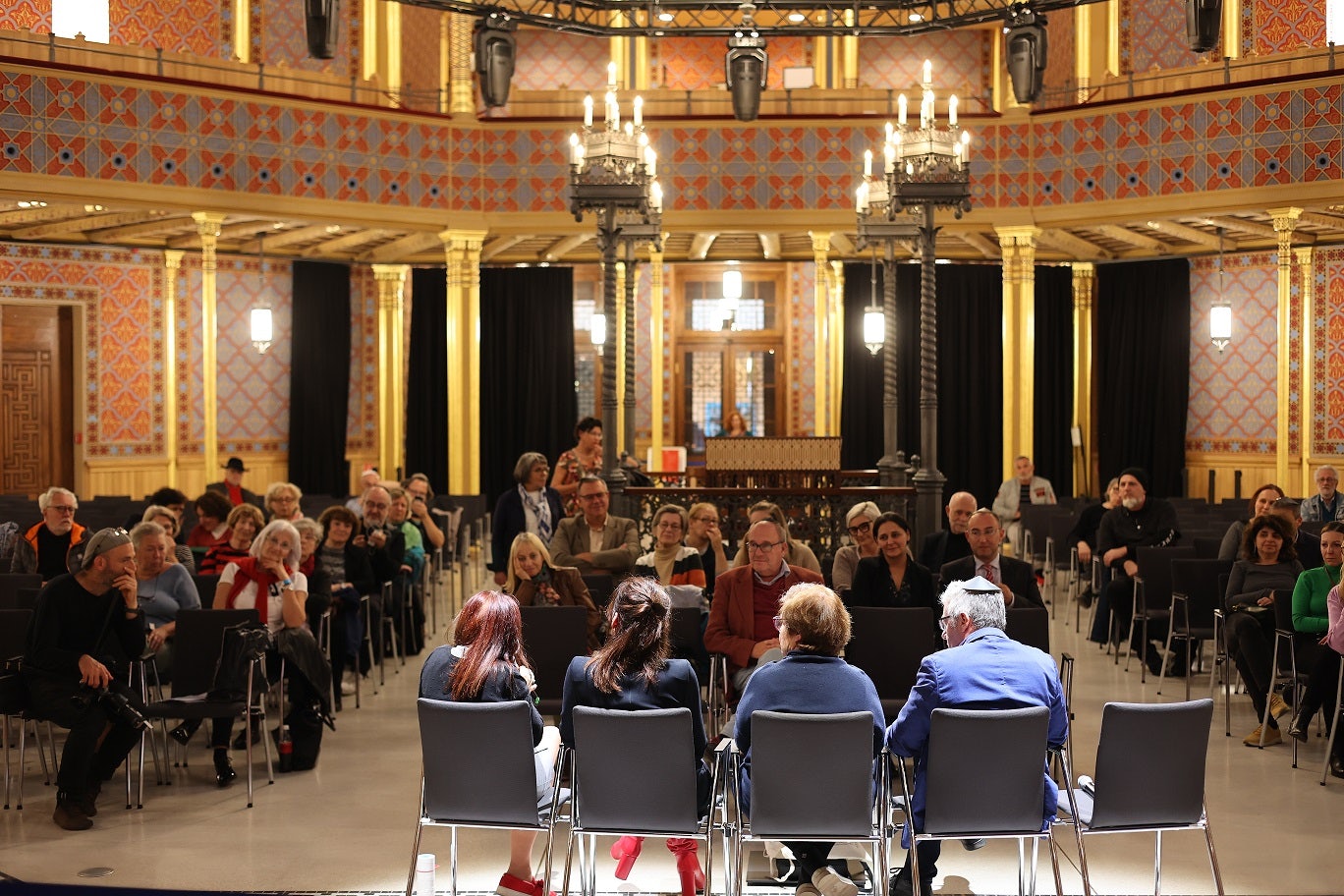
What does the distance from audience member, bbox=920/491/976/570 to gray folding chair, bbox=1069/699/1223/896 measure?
135 inches

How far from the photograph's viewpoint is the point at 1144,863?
5.43 meters

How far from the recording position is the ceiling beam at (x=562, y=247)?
16756 mm

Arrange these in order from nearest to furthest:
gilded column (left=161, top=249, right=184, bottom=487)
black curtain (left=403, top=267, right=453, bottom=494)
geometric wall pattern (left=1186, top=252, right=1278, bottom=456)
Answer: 1. gilded column (left=161, top=249, right=184, bottom=487)
2. geometric wall pattern (left=1186, top=252, right=1278, bottom=456)
3. black curtain (left=403, top=267, right=453, bottom=494)

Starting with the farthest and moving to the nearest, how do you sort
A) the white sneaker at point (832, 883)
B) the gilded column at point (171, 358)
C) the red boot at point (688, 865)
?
the gilded column at point (171, 358) < the red boot at point (688, 865) < the white sneaker at point (832, 883)

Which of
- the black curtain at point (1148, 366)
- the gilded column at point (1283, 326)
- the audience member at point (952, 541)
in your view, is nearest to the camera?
the audience member at point (952, 541)

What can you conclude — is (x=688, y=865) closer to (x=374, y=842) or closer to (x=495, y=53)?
(x=374, y=842)

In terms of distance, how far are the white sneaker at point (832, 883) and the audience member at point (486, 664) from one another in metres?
0.91

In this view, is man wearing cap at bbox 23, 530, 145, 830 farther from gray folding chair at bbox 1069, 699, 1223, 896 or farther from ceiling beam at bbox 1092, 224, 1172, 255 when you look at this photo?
ceiling beam at bbox 1092, 224, 1172, 255

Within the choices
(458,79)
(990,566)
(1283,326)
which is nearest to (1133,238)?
(1283,326)

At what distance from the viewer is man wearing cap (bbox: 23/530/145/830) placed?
608cm

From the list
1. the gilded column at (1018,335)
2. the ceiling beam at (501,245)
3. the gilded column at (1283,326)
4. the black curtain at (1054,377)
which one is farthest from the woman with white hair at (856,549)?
the black curtain at (1054,377)

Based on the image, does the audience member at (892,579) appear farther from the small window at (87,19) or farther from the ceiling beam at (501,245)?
the small window at (87,19)

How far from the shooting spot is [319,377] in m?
18.7

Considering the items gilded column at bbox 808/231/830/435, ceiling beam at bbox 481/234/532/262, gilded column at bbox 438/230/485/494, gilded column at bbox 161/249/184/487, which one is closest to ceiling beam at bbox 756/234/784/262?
gilded column at bbox 808/231/830/435
